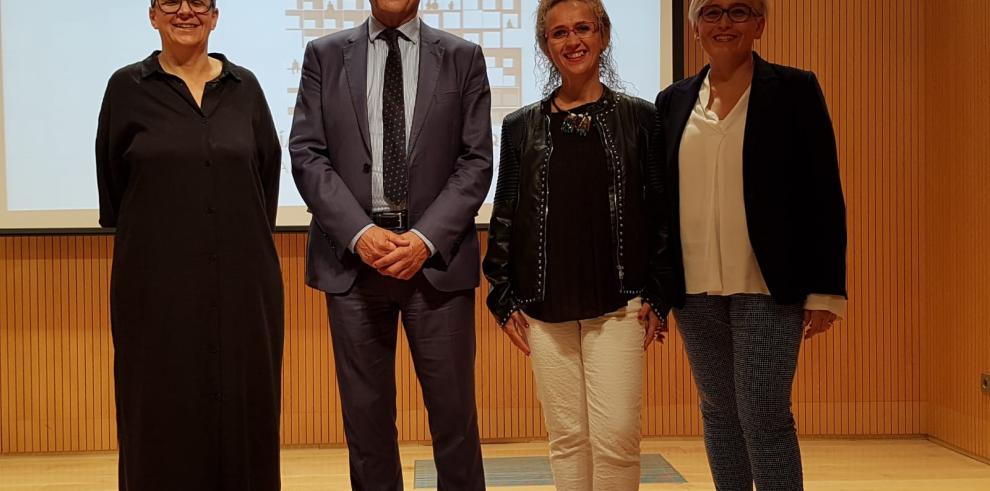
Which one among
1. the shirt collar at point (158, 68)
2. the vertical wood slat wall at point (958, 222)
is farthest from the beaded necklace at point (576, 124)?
the vertical wood slat wall at point (958, 222)

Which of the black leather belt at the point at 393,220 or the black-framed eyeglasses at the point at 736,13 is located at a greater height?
the black-framed eyeglasses at the point at 736,13

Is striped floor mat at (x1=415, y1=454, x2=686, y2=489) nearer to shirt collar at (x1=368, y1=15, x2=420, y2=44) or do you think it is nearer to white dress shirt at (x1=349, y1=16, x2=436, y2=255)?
white dress shirt at (x1=349, y1=16, x2=436, y2=255)

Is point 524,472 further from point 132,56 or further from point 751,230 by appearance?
point 132,56

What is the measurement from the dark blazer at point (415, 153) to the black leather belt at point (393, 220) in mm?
18

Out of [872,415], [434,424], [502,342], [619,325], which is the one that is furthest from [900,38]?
[434,424]

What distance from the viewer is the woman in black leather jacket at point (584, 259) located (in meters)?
2.07

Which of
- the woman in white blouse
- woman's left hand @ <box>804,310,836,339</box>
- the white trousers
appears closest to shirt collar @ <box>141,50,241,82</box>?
the white trousers

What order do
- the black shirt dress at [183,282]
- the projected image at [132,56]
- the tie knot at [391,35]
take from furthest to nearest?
the projected image at [132,56], the tie knot at [391,35], the black shirt dress at [183,282]

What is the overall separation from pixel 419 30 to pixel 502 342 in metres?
1.96

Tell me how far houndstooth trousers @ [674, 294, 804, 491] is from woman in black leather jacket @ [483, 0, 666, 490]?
139 mm

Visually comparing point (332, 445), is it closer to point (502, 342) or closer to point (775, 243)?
point (502, 342)

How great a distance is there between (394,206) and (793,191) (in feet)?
3.01

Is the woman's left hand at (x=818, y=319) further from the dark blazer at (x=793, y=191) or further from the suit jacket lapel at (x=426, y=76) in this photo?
the suit jacket lapel at (x=426, y=76)

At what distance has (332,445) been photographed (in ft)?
12.8
